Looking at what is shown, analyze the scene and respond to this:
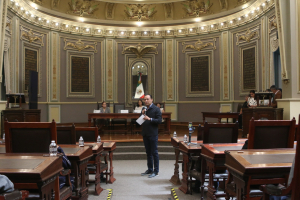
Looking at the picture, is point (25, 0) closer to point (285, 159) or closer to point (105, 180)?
point (105, 180)

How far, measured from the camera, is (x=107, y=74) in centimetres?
1216

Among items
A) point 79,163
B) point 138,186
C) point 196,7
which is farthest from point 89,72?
point 79,163

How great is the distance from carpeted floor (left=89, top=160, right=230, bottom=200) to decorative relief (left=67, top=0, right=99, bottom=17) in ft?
24.7

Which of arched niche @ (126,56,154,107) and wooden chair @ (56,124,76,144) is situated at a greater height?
arched niche @ (126,56,154,107)

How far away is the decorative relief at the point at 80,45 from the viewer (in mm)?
11523

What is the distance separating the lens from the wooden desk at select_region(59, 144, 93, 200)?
2.98m

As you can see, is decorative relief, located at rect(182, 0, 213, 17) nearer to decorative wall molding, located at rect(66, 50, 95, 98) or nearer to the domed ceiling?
the domed ceiling

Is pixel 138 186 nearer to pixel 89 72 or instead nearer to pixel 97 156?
pixel 97 156

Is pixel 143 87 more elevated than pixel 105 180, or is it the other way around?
pixel 143 87

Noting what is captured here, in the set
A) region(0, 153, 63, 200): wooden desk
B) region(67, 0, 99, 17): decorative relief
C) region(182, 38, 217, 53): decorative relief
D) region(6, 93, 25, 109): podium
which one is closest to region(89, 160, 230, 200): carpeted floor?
region(0, 153, 63, 200): wooden desk

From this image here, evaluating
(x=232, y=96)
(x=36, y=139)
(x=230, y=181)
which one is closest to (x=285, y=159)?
(x=230, y=181)

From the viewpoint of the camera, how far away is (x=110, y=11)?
12.3 meters

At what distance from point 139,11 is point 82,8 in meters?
2.30

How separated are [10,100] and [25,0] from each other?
12.0ft
